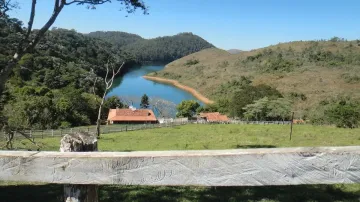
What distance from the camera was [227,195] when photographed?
6.11m

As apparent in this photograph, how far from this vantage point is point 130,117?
187ft

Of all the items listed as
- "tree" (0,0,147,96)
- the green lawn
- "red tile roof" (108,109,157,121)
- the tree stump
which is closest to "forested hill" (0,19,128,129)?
"red tile roof" (108,109,157,121)

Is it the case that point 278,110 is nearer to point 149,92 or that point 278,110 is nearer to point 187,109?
point 187,109

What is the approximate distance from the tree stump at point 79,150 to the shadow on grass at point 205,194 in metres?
3.91

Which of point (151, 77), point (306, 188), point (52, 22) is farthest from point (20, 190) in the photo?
point (151, 77)

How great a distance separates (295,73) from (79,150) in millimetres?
91328

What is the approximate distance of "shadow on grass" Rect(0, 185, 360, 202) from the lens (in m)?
5.95

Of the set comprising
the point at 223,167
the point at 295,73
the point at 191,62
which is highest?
the point at 191,62

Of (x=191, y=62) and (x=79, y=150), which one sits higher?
(x=191, y=62)

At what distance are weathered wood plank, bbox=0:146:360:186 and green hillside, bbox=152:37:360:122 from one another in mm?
51273

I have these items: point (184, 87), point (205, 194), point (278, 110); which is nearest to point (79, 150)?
point (205, 194)

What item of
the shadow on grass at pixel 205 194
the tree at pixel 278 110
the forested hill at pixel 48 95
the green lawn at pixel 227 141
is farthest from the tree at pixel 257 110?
the shadow on grass at pixel 205 194

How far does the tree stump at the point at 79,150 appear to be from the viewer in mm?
2027

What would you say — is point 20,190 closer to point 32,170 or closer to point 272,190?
point 272,190
